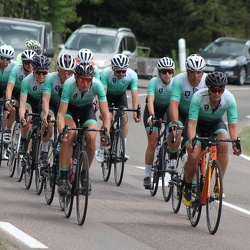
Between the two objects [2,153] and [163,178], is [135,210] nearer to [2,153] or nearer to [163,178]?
[163,178]

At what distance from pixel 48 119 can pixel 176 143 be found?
75.4 inches

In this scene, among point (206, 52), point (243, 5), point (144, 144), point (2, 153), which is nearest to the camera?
point (2, 153)

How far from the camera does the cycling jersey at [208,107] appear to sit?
11.9 metres

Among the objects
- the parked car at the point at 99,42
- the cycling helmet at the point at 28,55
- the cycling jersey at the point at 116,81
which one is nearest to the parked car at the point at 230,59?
the parked car at the point at 99,42

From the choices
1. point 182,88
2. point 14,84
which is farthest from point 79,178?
point 14,84

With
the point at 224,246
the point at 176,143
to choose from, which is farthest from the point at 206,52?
the point at 224,246

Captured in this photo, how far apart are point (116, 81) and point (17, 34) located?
9.32 m

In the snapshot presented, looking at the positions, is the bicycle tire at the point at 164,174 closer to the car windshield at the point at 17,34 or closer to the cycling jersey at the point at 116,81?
the cycling jersey at the point at 116,81

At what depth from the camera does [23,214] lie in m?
12.0

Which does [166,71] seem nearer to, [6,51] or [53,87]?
[53,87]

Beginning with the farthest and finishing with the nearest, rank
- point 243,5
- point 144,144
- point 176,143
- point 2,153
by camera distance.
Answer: point 243,5 → point 144,144 → point 2,153 → point 176,143

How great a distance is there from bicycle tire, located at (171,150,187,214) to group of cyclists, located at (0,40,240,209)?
120 millimetres

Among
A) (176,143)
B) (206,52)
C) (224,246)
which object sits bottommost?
(224,246)

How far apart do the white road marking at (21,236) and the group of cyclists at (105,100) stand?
1.19 metres
